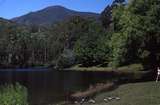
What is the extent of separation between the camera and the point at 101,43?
13375cm

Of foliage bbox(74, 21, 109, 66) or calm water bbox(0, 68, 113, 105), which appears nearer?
calm water bbox(0, 68, 113, 105)

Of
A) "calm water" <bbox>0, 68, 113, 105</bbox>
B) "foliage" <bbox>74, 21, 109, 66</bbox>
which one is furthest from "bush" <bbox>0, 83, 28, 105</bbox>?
"foliage" <bbox>74, 21, 109, 66</bbox>

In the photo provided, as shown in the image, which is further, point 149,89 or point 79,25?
point 79,25

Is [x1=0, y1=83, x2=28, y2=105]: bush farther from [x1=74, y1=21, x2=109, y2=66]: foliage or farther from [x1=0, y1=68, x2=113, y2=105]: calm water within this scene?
[x1=74, y1=21, x2=109, y2=66]: foliage

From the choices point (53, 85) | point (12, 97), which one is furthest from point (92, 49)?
point (12, 97)

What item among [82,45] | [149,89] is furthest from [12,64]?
[149,89]

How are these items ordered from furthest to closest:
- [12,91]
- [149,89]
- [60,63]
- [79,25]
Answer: [79,25] < [60,63] < [149,89] < [12,91]

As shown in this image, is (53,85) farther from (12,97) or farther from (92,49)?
(92,49)

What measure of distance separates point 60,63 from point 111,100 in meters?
128

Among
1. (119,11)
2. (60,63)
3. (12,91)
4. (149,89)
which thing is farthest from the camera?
(60,63)

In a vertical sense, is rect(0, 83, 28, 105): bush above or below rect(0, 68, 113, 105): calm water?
above

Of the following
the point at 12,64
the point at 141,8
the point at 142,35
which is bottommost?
the point at 12,64

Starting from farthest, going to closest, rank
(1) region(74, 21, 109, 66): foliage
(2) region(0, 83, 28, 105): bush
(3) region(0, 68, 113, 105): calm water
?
(1) region(74, 21, 109, 66): foliage → (3) region(0, 68, 113, 105): calm water → (2) region(0, 83, 28, 105): bush

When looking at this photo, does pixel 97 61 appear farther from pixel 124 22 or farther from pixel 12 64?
pixel 12 64
